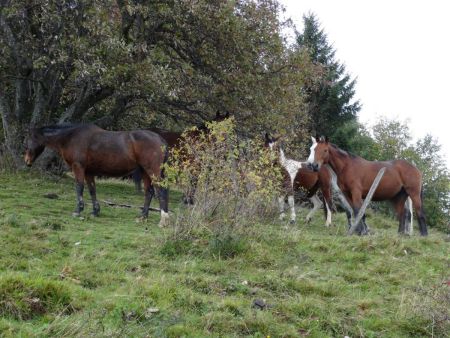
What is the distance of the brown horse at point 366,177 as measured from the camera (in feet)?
41.9

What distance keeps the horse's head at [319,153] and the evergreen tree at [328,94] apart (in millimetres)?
22175

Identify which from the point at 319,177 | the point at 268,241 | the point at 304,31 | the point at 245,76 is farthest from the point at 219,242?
the point at 304,31

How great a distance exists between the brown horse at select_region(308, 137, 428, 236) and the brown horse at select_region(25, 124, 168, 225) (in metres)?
3.71

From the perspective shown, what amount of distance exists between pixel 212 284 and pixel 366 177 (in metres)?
7.09

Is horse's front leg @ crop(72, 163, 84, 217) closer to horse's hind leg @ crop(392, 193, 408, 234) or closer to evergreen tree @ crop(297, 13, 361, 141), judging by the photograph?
horse's hind leg @ crop(392, 193, 408, 234)

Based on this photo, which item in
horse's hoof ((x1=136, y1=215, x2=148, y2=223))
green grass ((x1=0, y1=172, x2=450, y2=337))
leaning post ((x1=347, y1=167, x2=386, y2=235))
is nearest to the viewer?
green grass ((x1=0, y1=172, x2=450, y2=337))

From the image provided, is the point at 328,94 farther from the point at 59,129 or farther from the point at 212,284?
the point at 212,284

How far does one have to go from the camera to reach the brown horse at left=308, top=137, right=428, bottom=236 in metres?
12.8

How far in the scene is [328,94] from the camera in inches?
1447

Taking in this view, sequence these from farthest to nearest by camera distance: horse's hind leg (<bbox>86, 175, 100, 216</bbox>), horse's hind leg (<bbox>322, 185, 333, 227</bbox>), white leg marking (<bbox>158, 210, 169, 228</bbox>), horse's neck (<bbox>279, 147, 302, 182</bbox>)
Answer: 1. horse's neck (<bbox>279, 147, 302, 182</bbox>)
2. horse's hind leg (<bbox>322, 185, 333, 227</bbox>)
3. horse's hind leg (<bbox>86, 175, 100, 216</bbox>)
4. white leg marking (<bbox>158, 210, 169, 228</bbox>)

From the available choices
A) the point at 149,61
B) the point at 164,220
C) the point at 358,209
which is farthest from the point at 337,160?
the point at 149,61

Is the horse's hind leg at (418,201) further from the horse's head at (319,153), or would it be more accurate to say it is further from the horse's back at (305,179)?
the horse's back at (305,179)

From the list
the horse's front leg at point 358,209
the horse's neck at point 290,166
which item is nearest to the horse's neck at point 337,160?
the horse's front leg at point 358,209

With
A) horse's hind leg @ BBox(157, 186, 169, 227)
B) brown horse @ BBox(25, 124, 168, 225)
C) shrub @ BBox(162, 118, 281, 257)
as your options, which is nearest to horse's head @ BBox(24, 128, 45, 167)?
brown horse @ BBox(25, 124, 168, 225)
